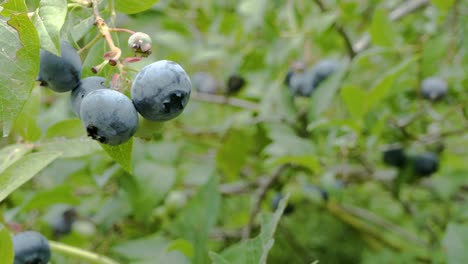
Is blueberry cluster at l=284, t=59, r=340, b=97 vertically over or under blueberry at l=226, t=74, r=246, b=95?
over

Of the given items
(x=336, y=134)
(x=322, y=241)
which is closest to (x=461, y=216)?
(x=336, y=134)

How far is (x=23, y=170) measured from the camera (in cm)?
89

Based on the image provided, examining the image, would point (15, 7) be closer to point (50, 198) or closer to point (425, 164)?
point (50, 198)

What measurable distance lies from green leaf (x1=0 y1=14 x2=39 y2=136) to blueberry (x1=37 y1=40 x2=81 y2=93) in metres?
0.11

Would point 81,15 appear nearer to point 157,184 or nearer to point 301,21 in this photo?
point 157,184

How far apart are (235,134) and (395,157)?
590mm

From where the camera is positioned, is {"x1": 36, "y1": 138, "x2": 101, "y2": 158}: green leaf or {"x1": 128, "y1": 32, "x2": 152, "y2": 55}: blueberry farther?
{"x1": 36, "y1": 138, "x2": 101, "y2": 158}: green leaf

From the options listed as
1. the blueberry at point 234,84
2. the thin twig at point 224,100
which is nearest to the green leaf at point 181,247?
the thin twig at point 224,100

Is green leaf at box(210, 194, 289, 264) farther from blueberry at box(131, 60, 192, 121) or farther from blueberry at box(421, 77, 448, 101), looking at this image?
blueberry at box(421, 77, 448, 101)

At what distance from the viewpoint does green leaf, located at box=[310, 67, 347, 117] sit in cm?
177

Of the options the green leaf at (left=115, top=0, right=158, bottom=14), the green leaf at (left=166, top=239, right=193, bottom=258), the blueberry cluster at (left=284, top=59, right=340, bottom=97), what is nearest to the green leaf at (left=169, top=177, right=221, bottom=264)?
the green leaf at (left=166, top=239, right=193, bottom=258)

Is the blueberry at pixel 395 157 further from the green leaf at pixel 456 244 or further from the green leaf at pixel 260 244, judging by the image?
the green leaf at pixel 260 244

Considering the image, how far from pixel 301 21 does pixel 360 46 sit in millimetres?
252

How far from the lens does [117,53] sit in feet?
2.74
